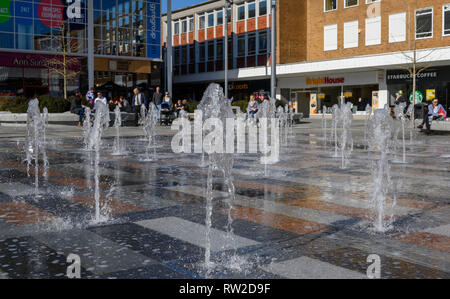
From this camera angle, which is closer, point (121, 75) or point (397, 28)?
point (397, 28)

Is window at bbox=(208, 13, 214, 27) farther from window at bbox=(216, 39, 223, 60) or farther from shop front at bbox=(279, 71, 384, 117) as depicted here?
shop front at bbox=(279, 71, 384, 117)

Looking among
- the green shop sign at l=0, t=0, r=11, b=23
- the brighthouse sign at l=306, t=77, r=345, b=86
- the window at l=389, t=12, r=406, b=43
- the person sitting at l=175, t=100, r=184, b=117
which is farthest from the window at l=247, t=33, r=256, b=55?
the person sitting at l=175, t=100, r=184, b=117

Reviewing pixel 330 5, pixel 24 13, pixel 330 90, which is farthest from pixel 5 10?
pixel 330 90

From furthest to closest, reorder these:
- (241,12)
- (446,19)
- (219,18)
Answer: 1. (219,18)
2. (241,12)
3. (446,19)

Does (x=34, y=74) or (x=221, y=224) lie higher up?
(x=34, y=74)

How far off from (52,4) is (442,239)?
1611 inches

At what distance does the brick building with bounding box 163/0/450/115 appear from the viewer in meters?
34.6

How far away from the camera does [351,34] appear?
3997 centimetres

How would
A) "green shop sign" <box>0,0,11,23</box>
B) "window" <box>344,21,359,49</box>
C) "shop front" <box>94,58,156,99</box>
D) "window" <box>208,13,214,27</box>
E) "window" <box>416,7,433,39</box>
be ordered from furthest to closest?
"window" <box>208,13,214,27</box>
"shop front" <box>94,58,156,99</box>
"window" <box>344,21,359,49</box>
"green shop sign" <box>0,0,11,23</box>
"window" <box>416,7,433,39</box>

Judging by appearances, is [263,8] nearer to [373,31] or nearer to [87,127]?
[373,31]

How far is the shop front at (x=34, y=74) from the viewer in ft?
127

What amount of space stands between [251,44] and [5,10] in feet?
67.9

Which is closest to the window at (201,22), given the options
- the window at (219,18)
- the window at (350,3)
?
the window at (219,18)

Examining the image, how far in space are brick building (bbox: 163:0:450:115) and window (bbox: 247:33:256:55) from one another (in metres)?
0.10
